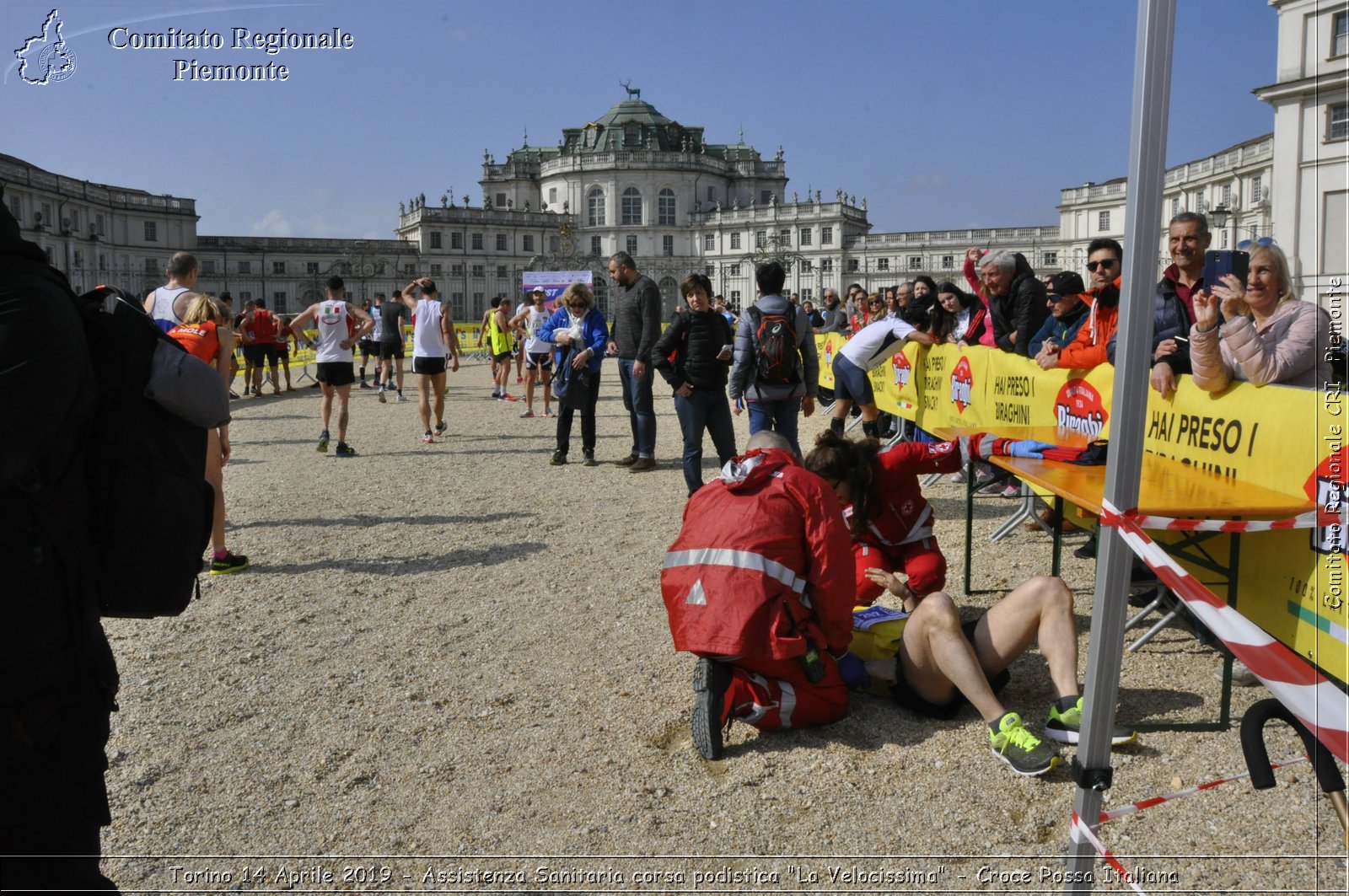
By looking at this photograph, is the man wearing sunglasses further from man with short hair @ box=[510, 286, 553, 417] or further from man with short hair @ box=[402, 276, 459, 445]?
man with short hair @ box=[510, 286, 553, 417]

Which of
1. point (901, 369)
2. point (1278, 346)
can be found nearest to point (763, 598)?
point (1278, 346)

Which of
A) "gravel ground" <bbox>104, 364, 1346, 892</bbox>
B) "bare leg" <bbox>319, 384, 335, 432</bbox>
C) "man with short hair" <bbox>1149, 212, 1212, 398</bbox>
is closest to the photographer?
"gravel ground" <bbox>104, 364, 1346, 892</bbox>

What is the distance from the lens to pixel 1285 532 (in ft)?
12.6

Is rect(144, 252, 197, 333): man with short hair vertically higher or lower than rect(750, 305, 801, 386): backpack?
higher

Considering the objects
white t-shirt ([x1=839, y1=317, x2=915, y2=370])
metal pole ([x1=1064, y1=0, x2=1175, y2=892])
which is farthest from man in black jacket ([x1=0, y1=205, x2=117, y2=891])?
white t-shirt ([x1=839, y1=317, x2=915, y2=370])

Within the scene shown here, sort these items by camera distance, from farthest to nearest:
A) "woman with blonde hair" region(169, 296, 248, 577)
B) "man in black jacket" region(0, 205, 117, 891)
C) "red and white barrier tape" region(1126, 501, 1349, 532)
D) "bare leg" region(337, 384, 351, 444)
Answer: "bare leg" region(337, 384, 351, 444)
"woman with blonde hair" region(169, 296, 248, 577)
"red and white barrier tape" region(1126, 501, 1349, 532)
"man in black jacket" region(0, 205, 117, 891)

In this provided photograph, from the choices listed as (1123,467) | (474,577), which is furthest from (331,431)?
(1123,467)

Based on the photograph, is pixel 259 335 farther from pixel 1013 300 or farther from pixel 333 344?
pixel 1013 300

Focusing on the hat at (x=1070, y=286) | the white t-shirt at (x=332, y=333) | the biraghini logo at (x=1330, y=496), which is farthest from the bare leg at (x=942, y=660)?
the white t-shirt at (x=332, y=333)

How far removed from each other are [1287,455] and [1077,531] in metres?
3.19

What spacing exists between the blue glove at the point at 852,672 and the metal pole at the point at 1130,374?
1648mm

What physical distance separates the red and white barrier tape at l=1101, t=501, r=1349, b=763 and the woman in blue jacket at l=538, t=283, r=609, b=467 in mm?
8475

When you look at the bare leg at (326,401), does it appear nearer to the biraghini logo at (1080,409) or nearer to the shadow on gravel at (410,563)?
the shadow on gravel at (410,563)

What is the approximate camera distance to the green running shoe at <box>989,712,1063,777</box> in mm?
3340
